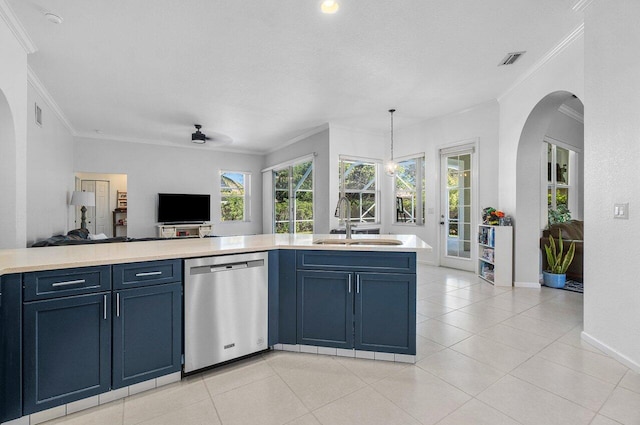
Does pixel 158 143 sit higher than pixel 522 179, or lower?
higher

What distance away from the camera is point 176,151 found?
7578 millimetres

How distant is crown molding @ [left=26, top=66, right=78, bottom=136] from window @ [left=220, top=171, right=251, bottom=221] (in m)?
3.44

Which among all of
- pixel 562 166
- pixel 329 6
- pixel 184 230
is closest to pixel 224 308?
pixel 329 6

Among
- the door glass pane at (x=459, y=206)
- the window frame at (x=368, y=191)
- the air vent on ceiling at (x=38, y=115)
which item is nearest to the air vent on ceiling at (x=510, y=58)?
the door glass pane at (x=459, y=206)

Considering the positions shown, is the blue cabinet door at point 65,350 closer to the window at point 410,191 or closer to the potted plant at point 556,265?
the potted plant at point 556,265

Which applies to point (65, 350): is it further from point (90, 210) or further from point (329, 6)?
point (90, 210)

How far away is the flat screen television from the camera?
7.24 meters

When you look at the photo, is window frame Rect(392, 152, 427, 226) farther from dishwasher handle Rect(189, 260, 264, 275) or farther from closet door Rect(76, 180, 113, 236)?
closet door Rect(76, 180, 113, 236)

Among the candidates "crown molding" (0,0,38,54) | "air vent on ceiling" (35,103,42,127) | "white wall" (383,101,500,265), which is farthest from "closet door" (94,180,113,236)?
"white wall" (383,101,500,265)

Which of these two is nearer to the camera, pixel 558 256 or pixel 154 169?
pixel 558 256

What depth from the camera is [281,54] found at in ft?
10.8

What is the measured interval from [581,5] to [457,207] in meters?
3.42

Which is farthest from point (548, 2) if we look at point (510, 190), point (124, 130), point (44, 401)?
point (124, 130)

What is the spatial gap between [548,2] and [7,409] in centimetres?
463
